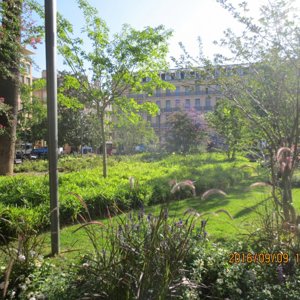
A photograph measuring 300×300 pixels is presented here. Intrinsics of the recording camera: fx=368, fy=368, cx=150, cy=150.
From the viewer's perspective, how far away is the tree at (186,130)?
28.3 m

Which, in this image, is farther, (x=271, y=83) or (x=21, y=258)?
(x=271, y=83)

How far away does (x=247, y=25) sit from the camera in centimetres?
502

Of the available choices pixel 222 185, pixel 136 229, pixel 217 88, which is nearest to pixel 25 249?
pixel 136 229

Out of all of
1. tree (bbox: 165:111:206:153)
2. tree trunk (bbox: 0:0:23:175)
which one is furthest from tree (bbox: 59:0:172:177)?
tree (bbox: 165:111:206:153)

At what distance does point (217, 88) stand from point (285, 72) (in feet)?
3.88

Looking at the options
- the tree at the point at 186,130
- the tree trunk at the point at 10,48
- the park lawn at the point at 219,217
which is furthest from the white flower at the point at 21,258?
the tree at the point at 186,130

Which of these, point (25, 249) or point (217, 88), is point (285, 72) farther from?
point (25, 249)

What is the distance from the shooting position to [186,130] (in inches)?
1116

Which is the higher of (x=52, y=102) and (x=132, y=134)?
(x=132, y=134)
